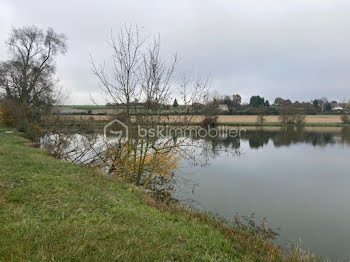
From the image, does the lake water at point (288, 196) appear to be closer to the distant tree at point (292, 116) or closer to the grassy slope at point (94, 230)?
the grassy slope at point (94, 230)

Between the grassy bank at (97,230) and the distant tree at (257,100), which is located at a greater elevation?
the distant tree at (257,100)

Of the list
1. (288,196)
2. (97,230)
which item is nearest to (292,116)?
(288,196)

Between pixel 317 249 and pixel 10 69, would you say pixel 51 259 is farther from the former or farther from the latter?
pixel 10 69

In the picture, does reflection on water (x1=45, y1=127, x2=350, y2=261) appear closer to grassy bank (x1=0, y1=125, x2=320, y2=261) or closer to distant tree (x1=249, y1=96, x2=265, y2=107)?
grassy bank (x1=0, y1=125, x2=320, y2=261)

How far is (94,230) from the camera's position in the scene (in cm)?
298

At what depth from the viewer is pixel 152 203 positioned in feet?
16.4

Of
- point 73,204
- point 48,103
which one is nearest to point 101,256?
point 73,204

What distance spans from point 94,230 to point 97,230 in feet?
0.14

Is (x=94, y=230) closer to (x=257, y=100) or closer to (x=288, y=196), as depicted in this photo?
(x=288, y=196)

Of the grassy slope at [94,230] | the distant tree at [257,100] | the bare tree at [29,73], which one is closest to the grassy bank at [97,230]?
the grassy slope at [94,230]

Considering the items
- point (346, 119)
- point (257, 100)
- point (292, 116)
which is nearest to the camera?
point (346, 119)

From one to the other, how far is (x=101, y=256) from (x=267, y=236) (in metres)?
4.04

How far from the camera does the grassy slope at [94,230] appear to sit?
248 centimetres

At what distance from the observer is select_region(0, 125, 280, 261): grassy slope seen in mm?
2480
